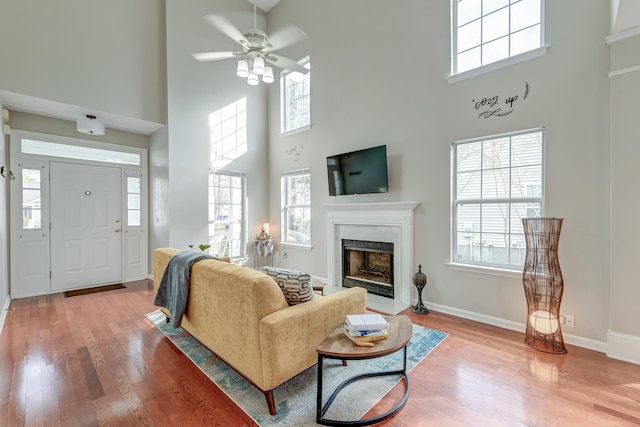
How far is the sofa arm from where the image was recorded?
5.83ft

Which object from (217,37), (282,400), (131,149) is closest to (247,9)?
(217,37)

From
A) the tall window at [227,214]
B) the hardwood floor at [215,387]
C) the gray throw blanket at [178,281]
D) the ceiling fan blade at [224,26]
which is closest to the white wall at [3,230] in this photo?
the hardwood floor at [215,387]

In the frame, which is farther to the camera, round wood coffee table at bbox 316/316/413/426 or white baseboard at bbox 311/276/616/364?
white baseboard at bbox 311/276/616/364

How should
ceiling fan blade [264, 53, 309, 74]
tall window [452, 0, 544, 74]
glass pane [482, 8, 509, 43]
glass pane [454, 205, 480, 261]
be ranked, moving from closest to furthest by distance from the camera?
tall window [452, 0, 544, 74], glass pane [482, 8, 509, 43], glass pane [454, 205, 480, 261], ceiling fan blade [264, 53, 309, 74]

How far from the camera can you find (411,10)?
381cm

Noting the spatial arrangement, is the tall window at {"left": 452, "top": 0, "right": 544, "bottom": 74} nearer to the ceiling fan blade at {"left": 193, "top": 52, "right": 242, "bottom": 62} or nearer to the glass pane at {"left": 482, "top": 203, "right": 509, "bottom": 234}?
the glass pane at {"left": 482, "top": 203, "right": 509, "bottom": 234}

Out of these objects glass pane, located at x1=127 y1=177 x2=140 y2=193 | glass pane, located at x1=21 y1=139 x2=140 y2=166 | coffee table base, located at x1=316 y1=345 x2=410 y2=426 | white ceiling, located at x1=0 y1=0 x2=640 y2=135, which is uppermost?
white ceiling, located at x1=0 y1=0 x2=640 y2=135

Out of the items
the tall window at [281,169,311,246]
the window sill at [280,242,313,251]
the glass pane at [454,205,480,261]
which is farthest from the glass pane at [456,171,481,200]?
the window sill at [280,242,313,251]

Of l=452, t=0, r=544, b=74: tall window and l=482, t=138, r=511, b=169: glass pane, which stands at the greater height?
l=452, t=0, r=544, b=74: tall window

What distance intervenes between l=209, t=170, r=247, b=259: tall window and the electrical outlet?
4898mm

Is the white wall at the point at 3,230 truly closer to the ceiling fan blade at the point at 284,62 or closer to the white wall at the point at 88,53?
the white wall at the point at 88,53

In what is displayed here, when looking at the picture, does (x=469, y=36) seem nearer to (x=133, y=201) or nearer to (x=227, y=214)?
(x=227, y=214)

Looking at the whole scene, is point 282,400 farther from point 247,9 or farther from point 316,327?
point 247,9

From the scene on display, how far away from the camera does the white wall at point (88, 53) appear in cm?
366
